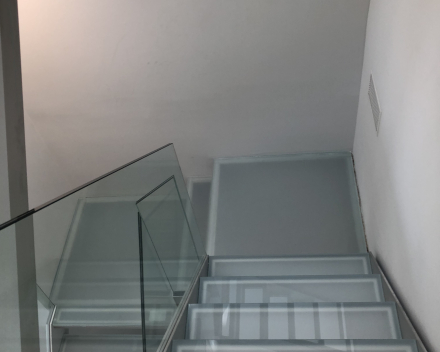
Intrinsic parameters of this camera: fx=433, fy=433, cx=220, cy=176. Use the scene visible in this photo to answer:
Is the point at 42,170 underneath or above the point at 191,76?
underneath

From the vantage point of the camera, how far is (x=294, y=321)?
8.51 feet

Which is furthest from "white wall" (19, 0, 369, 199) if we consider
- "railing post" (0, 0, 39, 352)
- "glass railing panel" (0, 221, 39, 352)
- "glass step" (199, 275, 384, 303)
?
"glass railing panel" (0, 221, 39, 352)

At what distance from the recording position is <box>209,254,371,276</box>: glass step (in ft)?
11.9

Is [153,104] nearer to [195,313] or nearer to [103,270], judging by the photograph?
[195,313]

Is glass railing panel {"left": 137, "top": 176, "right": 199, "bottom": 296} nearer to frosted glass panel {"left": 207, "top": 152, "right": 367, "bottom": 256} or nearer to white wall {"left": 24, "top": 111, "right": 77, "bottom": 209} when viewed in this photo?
frosted glass panel {"left": 207, "top": 152, "right": 367, "bottom": 256}

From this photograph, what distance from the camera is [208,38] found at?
12.5 ft

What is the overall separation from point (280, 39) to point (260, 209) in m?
2.05

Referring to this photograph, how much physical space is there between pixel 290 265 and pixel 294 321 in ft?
3.70

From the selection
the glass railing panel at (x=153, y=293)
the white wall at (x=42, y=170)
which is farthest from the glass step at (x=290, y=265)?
the white wall at (x=42, y=170)

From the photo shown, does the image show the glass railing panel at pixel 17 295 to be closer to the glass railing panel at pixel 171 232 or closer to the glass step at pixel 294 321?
the glass railing panel at pixel 171 232

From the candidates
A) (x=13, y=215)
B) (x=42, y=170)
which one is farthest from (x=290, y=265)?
(x=42, y=170)

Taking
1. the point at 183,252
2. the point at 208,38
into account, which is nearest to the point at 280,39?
the point at 208,38

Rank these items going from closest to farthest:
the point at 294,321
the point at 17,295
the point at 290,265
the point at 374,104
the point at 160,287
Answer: the point at 17,295
the point at 160,287
the point at 294,321
the point at 374,104
the point at 290,265

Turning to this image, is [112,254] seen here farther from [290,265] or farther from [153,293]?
[290,265]
